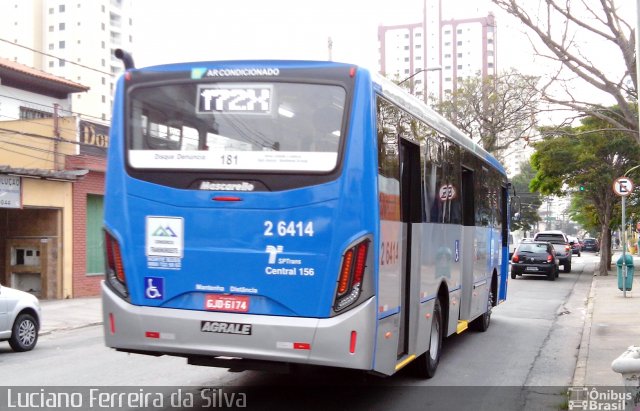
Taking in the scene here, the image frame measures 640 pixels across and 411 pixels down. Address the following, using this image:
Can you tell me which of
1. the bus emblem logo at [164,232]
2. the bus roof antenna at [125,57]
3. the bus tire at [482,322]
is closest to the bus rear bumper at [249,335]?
the bus emblem logo at [164,232]

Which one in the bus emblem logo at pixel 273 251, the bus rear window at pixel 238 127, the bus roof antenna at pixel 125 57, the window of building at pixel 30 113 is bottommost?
the bus emblem logo at pixel 273 251

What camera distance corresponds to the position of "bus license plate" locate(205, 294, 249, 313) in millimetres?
5859

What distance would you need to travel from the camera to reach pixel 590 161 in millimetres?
30938

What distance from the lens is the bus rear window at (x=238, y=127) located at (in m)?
5.89

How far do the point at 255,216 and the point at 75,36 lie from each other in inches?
4138

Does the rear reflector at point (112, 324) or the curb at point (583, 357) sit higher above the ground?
the rear reflector at point (112, 324)

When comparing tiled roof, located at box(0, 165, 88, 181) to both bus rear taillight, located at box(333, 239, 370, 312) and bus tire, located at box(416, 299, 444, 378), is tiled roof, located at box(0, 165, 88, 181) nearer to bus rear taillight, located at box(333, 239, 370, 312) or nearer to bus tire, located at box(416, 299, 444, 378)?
bus tire, located at box(416, 299, 444, 378)

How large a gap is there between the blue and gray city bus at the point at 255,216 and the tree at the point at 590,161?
2570 cm

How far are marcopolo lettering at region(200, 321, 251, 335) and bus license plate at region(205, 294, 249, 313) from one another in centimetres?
12

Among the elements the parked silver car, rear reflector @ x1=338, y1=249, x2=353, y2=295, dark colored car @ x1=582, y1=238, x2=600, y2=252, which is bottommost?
dark colored car @ x1=582, y1=238, x2=600, y2=252

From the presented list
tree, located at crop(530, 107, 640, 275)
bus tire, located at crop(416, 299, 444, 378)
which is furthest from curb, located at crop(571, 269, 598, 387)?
tree, located at crop(530, 107, 640, 275)

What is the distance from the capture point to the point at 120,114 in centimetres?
643

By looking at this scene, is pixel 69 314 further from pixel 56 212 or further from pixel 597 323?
pixel 597 323

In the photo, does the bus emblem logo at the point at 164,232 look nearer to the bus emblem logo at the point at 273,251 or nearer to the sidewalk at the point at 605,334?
the bus emblem logo at the point at 273,251
